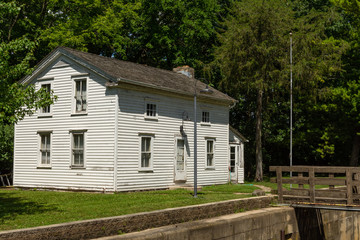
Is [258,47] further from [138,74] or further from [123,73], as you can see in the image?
[123,73]

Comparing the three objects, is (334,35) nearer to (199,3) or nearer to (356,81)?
(356,81)

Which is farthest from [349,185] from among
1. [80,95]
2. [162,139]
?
[80,95]

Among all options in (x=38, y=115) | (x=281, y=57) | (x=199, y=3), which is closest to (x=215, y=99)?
(x=281, y=57)

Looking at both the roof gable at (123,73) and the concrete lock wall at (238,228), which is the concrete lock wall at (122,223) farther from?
the roof gable at (123,73)

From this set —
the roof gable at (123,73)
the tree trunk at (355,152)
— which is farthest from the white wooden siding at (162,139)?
the tree trunk at (355,152)

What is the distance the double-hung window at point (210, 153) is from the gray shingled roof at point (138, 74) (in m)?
2.58

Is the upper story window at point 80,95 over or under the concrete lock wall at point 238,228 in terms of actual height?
over

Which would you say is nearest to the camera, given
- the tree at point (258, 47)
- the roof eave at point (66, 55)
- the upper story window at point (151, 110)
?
the roof eave at point (66, 55)

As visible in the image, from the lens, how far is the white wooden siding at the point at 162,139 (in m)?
20.3

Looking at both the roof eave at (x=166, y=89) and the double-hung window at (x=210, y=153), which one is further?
the double-hung window at (x=210, y=153)

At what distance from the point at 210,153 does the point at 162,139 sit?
4423 mm

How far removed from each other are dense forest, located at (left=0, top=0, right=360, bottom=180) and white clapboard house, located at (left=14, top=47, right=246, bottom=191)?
4985mm

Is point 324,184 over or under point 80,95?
under

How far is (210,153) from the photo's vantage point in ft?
85.1
